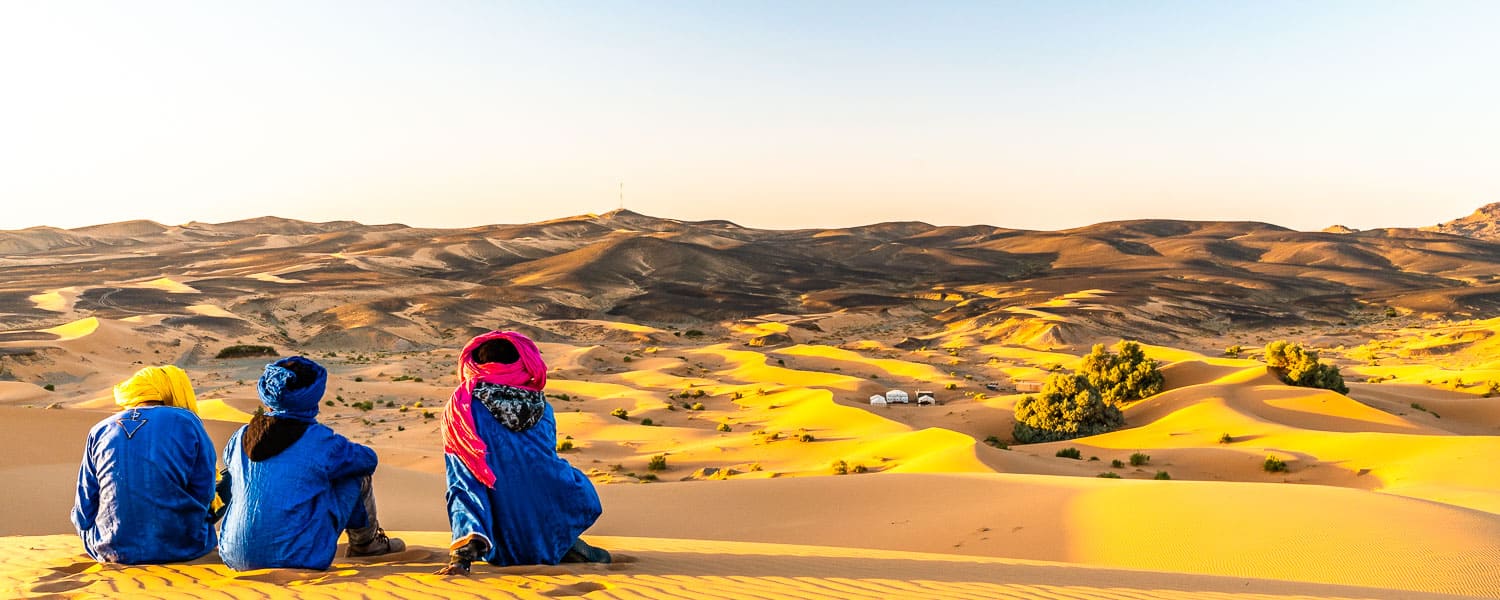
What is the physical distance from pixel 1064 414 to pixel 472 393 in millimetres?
19147

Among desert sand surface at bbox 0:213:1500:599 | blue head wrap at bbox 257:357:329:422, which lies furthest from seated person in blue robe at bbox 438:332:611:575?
blue head wrap at bbox 257:357:329:422

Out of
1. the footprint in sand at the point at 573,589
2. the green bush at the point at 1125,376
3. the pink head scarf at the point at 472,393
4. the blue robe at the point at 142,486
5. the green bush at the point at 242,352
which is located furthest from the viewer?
the green bush at the point at 242,352

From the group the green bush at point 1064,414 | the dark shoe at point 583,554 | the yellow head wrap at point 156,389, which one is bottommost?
the green bush at point 1064,414

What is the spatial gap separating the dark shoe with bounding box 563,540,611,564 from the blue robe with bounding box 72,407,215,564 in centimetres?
222

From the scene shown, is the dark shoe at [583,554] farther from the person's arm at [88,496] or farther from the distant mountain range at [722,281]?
the distant mountain range at [722,281]

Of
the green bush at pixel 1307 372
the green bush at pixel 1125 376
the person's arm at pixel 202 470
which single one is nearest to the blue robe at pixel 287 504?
the person's arm at pixel 202 470

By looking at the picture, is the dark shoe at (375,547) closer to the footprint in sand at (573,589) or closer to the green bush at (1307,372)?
the footprint in sand at (573,589)

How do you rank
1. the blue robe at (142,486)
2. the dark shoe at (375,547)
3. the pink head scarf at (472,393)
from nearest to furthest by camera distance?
the pink head scarf at (472,393) → the blue robe at (142,486) → the dark shoe at (375,547)

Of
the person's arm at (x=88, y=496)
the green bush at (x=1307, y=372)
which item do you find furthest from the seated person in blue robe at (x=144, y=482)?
the green bush at (x=1307, y=372)

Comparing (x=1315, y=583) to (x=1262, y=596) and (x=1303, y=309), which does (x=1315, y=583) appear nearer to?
(x=1262, y=596)

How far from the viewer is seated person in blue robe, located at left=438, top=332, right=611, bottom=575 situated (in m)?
4.68

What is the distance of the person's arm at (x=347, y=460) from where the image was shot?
4.73m

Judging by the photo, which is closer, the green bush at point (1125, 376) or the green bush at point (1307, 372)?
the green bush at point (1307, 372)

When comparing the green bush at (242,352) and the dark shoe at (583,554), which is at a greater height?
the dark shoe at (583,554)
